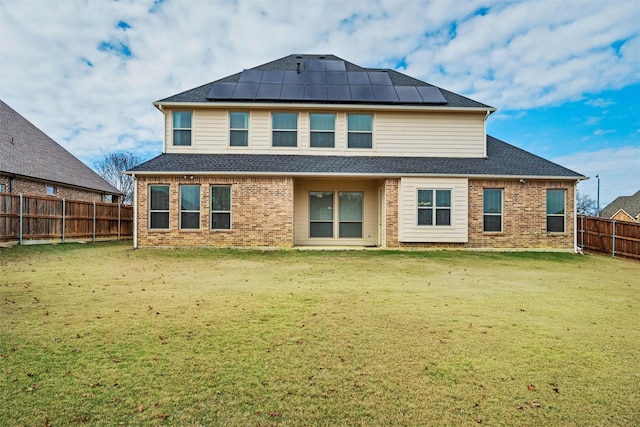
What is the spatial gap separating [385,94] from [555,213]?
8.40m

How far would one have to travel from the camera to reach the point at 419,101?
14.5 meters

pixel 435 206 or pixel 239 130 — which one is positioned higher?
pixel 239 130

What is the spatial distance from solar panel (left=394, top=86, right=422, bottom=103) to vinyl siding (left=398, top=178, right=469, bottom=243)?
12.5 feet

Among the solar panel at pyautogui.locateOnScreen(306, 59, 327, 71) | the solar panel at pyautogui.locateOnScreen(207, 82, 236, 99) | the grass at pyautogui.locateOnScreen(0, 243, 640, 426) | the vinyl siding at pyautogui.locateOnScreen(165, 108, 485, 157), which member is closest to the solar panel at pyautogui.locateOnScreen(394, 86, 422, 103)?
the vinyl siding at pyautogui.locateOnScreen(165, 108, 485, 157)

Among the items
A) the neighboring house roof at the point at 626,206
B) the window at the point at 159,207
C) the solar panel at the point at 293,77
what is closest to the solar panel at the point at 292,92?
the solar panel at the point at 293,77

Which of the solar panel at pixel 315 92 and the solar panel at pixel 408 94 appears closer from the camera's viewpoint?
the solar panel at pixel 315 92

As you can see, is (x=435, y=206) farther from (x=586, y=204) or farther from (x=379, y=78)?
(x=586, y=204)

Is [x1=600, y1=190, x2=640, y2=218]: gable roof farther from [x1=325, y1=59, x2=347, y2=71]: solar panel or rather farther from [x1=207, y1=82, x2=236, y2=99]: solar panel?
[x1=207, y1=82, x2=236, y2=99]: solar panel

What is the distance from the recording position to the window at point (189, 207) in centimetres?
1318

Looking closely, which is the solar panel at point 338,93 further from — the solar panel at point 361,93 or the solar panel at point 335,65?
the solar panel at point 335,65

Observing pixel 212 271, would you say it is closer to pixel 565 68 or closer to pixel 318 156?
pixel 318 156

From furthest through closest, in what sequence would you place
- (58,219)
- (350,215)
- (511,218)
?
(350,215), (58,219), (511,218)

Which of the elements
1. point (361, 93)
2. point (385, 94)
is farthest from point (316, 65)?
point (385, 94)

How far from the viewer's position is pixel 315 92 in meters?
14.7
